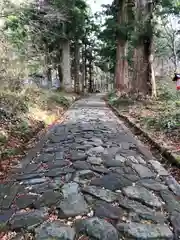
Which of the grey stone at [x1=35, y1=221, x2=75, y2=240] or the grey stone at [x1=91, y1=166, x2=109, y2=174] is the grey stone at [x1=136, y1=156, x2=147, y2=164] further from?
the grey stone at [x1=35, y1=221, x2=75, y2=240]

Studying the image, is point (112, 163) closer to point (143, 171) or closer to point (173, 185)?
point (143, 171)

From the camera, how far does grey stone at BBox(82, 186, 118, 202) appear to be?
11.5 feet

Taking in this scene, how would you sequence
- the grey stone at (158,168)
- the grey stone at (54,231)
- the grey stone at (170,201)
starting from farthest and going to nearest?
the grey stone at (158,168)
the grey stone at (170,201)
the grey stone at (54,231)

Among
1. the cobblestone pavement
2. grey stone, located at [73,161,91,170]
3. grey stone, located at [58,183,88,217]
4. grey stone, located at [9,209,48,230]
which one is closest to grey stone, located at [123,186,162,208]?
the cobblestone pavement

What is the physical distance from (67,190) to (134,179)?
1.05 m

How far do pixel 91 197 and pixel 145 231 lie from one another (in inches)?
36.6

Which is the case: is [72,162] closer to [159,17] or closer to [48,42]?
[159,17]

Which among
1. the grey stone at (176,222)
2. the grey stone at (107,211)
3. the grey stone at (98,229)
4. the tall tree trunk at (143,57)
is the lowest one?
the grey stone at (176,222)

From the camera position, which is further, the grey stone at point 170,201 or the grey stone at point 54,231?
the grey stone at point 170,201

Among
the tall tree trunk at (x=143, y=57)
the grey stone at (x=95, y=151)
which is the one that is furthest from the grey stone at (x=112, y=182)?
the tall tree trunk at (x=143, y=57)

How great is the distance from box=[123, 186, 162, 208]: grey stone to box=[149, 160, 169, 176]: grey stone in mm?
764

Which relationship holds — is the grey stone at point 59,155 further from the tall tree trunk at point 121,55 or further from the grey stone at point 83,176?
the tall tree trunk at point 121,55

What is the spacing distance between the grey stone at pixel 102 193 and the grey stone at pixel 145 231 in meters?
0.63

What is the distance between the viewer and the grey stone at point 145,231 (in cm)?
267
